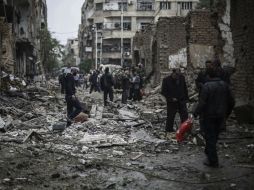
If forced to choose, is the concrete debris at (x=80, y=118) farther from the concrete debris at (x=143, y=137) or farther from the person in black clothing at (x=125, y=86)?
the person in black clothing at (x=125, y=86)

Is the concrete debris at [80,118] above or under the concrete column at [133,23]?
under

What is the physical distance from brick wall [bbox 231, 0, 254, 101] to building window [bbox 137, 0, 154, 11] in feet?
190

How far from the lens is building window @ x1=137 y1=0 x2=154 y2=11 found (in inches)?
2768

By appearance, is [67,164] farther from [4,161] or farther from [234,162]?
[234,162]

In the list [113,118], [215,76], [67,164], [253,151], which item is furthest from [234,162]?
[113,118]

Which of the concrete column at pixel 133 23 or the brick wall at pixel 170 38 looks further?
the concrete column at pixel 133 23

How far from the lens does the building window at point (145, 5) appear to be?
70312 millimetres

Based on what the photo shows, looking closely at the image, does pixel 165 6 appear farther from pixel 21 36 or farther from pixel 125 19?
A: pixel 21 36

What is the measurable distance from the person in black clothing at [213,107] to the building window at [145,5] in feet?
208

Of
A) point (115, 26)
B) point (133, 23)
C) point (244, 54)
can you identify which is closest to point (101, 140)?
point (244, 54)

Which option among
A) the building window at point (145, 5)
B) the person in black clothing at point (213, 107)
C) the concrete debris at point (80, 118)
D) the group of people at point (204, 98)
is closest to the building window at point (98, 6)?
the building window at point (145, 5)

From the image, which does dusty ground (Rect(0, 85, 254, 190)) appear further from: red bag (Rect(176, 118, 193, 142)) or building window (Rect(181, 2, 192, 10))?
building window (Rect(181, 2, 192, 10))

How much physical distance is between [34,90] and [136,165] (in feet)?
49.7

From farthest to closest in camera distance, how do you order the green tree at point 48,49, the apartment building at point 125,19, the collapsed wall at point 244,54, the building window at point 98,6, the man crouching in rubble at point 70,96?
the building window at point 98,6 → the apartment building at point 125,19 → the green tree at point 48,49 → the man crouching in rubble at point 70,96 → the collapsed wall at point 244,54
